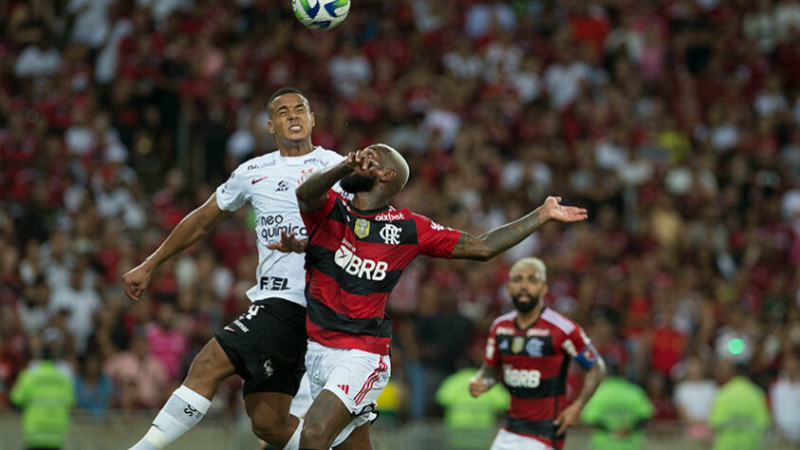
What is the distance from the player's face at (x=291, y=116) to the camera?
8.90m

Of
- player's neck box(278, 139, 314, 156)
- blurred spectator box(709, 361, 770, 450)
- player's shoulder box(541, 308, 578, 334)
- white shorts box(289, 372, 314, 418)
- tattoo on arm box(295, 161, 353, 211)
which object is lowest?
blurred spectator box(709, 361, 770, 450)

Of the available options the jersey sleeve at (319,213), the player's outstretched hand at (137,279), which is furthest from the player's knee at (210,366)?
the jersey sleeve at (319,213)

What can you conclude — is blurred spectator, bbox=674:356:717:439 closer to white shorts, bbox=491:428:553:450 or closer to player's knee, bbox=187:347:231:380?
white shorts, bbox=491:428:553:450

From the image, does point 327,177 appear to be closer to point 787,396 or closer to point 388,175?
point 388,175

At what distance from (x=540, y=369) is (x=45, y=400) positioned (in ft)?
21.9

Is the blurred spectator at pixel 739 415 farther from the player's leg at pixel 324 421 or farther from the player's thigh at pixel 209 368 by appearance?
the player's thigh at pixel 209 368

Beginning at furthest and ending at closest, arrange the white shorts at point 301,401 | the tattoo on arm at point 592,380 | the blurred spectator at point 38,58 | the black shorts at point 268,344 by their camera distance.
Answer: the blurred spectator at point 38,58
the tattoo on arm at point 592,380
the white shorts at point 301,401
the black shorts at point 268,344

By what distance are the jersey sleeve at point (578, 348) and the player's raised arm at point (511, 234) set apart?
2430 mm

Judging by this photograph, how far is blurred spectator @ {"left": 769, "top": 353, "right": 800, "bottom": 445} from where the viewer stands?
16078 mm

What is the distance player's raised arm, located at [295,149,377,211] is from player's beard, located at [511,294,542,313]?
3212 millimetres

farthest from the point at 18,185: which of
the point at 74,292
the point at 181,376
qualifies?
the point at 181,376

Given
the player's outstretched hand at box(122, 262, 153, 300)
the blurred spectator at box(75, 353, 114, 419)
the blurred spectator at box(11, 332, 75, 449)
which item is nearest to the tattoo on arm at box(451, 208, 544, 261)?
the player's outstretched hand at box(122, 262, 153, 300)

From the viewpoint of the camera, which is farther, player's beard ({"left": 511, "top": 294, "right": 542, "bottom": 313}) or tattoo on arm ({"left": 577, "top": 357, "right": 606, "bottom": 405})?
player's beard ({"left": 511, "top": 294, "right": 542, "bottom": 313})

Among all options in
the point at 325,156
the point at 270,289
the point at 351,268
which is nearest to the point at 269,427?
the point at 270,289
